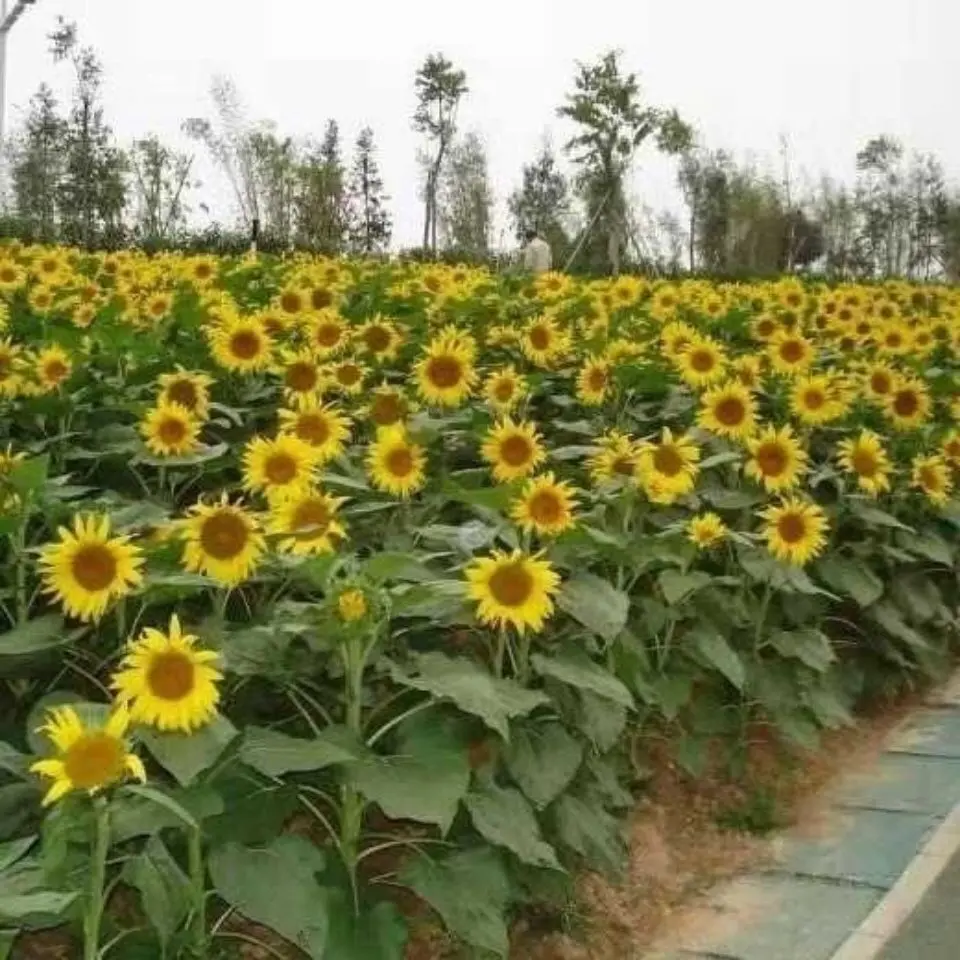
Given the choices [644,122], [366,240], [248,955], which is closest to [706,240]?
[644,122]

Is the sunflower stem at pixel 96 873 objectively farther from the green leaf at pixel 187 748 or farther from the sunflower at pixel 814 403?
the sunflower at pixel 814 403

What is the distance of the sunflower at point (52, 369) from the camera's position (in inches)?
157

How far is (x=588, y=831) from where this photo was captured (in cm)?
313

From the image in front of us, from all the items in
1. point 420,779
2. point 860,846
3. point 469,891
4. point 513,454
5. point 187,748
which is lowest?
point 860,846

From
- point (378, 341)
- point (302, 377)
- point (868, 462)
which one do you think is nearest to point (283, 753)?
point (302, 377)

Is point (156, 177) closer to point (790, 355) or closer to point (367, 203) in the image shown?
point (367, 203)

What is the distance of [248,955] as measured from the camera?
2.98 metres

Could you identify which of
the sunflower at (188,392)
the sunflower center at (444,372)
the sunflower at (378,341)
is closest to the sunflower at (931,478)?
the sunflower center at (444,372)

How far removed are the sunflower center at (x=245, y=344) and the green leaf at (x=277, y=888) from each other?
2.11 metres

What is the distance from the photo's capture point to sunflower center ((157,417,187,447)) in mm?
3617

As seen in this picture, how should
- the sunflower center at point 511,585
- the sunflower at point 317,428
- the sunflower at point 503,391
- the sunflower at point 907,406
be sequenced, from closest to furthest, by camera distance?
the sunflower center at point 511,585 → the sunflower at point 317,428 → the sunflower at point 503,391 → the sunflower at point 907,406

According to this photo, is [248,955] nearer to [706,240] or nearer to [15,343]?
[15,343]

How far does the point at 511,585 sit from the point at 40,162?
2884 centimetres

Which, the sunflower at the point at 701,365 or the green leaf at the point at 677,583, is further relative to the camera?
the sunflower at the point at 701,365
